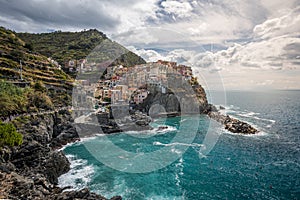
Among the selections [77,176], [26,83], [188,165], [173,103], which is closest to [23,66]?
[26,83]

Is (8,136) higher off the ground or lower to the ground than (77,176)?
higher

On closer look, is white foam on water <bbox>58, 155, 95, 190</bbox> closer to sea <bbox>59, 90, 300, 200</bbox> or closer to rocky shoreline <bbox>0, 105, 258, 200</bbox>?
sea <bbox>59, 90, 300, 200</bbox>

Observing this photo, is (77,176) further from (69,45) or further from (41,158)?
(69,45)

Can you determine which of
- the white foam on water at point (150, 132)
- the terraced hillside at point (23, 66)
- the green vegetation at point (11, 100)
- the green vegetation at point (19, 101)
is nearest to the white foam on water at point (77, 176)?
the green vegetation at point (11, 100)

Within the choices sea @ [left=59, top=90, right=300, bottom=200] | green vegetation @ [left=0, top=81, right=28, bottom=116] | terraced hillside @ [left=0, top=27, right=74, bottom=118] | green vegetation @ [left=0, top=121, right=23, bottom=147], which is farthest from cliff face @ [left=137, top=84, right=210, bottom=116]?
green vegetation @ [left=0, top=121, right=23, bottom=147]

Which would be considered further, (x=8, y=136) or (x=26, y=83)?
(x=26, y=83)

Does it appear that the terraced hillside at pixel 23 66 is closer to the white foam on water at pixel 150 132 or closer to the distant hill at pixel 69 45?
the distant hill at pixel 69 45
